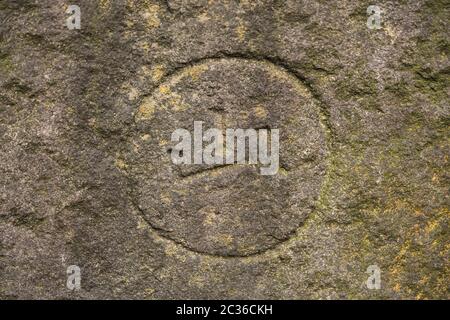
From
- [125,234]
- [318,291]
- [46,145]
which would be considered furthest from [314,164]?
[46,145]

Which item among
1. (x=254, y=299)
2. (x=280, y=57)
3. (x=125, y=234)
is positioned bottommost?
(x=254, y=299)

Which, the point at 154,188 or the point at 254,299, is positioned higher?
the point at 154,188

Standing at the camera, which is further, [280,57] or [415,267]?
[415,267]

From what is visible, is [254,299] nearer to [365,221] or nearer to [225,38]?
[365,221]

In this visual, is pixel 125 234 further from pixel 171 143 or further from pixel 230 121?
pixel 230 121
